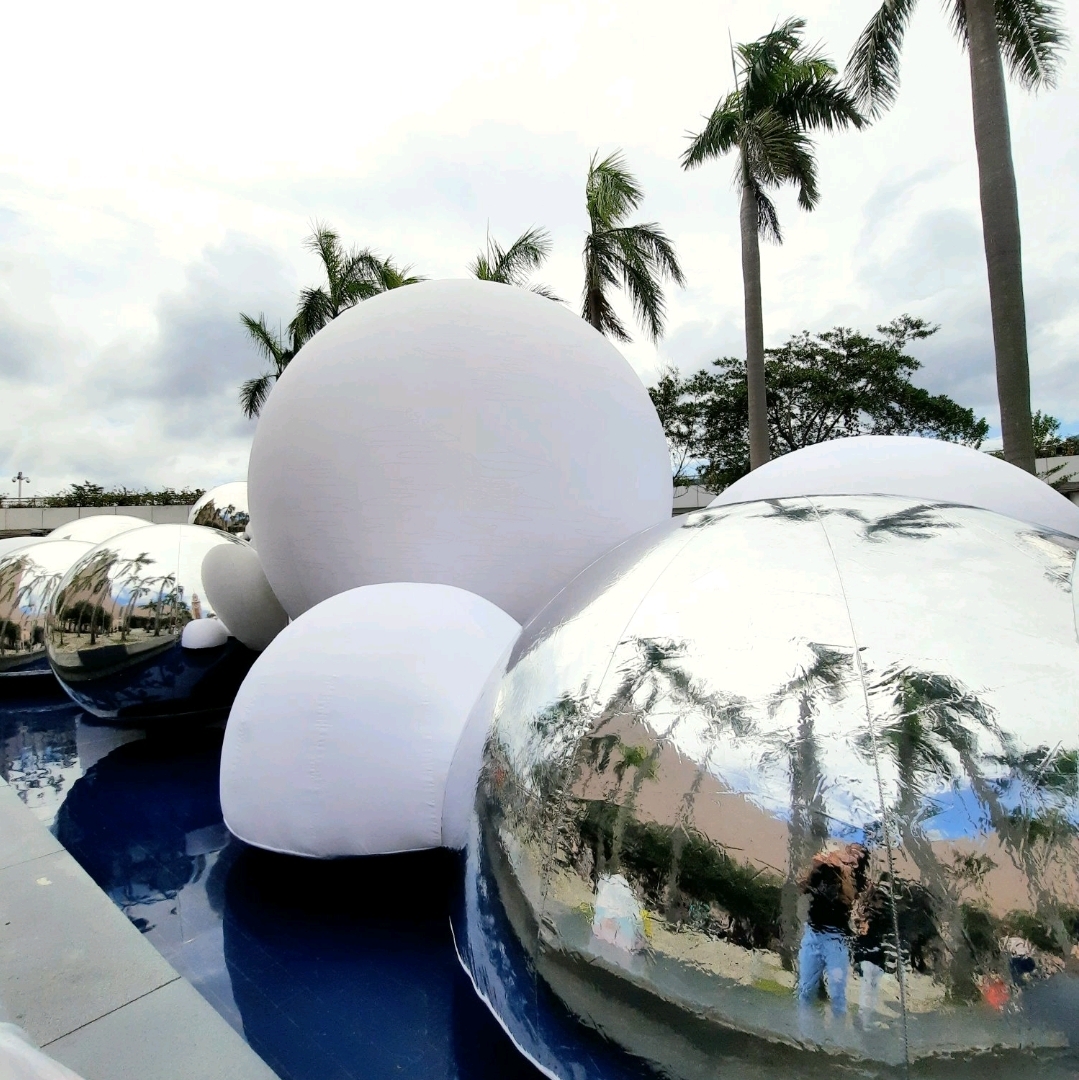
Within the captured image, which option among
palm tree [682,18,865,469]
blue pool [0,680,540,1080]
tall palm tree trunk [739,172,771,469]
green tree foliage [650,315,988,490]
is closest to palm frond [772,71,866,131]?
palm tree [682,18,865,469]

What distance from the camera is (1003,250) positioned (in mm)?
8602

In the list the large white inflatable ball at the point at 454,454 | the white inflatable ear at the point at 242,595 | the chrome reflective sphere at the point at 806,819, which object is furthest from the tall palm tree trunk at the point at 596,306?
the chrome reflective sphere at the point at 806,819

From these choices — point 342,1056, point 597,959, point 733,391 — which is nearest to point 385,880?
point 342,1056

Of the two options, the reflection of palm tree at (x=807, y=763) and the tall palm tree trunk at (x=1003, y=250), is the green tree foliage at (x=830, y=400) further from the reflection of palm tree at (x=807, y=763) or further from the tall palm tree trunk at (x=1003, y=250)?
the reflection of palm tree at (x=807, y=763)

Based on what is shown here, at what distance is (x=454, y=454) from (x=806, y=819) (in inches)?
142

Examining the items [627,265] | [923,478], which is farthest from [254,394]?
[923,478]

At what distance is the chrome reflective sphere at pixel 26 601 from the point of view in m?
7.66

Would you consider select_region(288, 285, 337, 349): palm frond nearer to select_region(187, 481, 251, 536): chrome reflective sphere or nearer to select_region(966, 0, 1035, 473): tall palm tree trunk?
select_region(187, 481, 251, 536): chrome reflective sphere

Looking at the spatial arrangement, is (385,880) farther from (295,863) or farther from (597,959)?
(597,959)

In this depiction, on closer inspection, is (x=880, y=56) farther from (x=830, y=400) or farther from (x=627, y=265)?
(x=830, y=400)

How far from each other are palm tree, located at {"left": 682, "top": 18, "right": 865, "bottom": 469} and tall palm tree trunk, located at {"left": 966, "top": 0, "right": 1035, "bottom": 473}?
16.6ft

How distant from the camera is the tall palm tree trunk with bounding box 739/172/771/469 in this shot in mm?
13648

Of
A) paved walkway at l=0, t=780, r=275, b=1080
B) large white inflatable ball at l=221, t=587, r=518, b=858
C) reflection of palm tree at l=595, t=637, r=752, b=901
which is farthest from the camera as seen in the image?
large white inflatable ball at l=221, t=587, r=518, b=858

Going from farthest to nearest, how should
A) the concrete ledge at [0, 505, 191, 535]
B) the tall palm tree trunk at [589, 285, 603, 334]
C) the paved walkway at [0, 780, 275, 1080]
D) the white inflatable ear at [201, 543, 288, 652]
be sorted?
1. the concrete ledge at [0, 505, 191, 535]
2. the tall palm tree trunk at [589, 285, 603, 334]
3. the white inflatable ear at [201, 543, 288, 652]
4. the paved walkway at [0, 780, 275, 1080]
